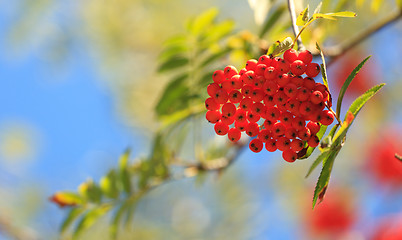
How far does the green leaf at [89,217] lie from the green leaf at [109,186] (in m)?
0.05

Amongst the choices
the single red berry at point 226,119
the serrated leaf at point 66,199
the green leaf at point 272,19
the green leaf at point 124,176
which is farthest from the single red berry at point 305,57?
the serrated leaf at point 66,199

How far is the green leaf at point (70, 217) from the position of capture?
184cm

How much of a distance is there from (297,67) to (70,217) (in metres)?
1.29

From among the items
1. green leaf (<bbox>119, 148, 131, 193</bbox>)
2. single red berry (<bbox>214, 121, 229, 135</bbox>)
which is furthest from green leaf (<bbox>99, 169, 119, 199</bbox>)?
single red berry (<bbox>214, 121, 229, 135</bbox>)

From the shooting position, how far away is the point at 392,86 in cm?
448

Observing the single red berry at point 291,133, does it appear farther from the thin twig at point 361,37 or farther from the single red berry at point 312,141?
the thin twig at point 361,37

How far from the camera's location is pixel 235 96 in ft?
3.48

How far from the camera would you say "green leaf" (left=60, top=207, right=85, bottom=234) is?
6.05 feet

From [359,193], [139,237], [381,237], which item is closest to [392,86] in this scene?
[359,193]

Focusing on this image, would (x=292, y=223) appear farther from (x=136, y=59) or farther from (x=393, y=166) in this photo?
(x=136, y=59)

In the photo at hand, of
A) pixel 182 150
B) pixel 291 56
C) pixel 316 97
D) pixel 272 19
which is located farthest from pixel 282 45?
pixel 182 150

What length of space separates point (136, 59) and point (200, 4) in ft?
3.73

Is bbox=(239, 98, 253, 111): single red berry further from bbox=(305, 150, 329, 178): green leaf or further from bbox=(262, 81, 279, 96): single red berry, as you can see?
bbox=(305, 150, 329, 178): green leaf

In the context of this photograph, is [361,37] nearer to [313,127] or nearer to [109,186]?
[313,127]
